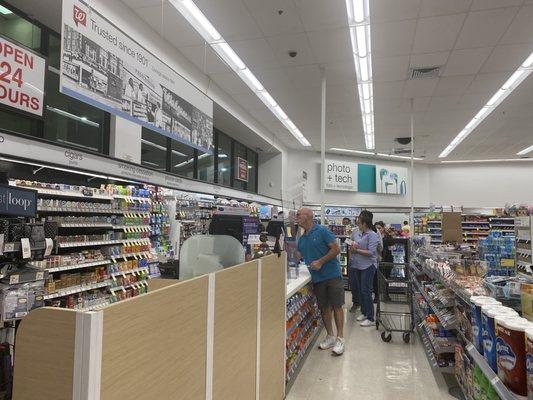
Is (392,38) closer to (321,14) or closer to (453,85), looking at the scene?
(321,14)

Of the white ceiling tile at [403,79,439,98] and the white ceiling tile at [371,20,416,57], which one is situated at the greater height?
the white ceiling tile at [371,20,416,57]

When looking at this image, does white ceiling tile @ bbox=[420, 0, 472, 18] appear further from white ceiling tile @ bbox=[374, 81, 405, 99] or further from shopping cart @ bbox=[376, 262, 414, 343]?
shopping cart @ bbox=[376, 262, 414, 343]

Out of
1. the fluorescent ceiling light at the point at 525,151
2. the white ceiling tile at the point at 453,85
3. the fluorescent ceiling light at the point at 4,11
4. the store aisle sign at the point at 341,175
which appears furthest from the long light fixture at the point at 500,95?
the fluorescent ceiling light at the point at 4,11

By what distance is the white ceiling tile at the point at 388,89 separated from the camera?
7.38 meters

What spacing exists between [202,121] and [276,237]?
1916 millimetres

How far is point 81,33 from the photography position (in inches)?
115

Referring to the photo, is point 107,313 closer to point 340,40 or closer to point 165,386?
point 165,386

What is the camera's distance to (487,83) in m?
7.23

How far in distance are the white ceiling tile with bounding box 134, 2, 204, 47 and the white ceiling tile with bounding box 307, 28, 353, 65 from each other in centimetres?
172

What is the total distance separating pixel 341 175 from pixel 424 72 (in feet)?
24.6

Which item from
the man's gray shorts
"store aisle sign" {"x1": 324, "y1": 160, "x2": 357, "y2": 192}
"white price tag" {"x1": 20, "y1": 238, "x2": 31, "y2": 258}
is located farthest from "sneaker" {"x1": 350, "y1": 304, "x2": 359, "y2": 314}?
"store aisle sign" {"x1": 324, "y1": 160, "x2": 357, "y2": 192}

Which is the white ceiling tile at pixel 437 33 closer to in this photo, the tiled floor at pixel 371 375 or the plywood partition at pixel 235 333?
the tiled floor at pixel 371 375

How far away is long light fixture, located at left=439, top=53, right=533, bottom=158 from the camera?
660 cm

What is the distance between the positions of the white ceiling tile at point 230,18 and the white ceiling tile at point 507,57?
374cm
